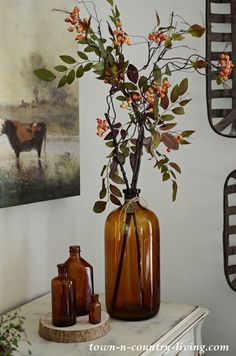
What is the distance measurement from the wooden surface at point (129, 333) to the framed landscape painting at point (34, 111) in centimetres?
32

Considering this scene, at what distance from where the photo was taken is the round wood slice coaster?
4.26 ft

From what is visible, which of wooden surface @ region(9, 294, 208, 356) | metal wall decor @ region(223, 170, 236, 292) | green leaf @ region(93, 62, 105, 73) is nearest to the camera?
wooden surface @ region(9, 294, 208, 356)

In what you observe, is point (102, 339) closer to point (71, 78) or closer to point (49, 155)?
point (49, 155)

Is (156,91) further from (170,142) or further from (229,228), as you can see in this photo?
(229,228)

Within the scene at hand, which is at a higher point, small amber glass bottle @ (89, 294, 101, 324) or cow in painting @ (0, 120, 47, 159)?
cow in painting @ (0, 120, 47, 159)

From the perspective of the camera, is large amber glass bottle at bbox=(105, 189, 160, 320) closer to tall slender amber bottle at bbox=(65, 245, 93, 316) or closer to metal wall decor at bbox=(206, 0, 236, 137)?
tall slender amber bottle at bbox=(65, 245, 93, 316)

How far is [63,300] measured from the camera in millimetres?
1342

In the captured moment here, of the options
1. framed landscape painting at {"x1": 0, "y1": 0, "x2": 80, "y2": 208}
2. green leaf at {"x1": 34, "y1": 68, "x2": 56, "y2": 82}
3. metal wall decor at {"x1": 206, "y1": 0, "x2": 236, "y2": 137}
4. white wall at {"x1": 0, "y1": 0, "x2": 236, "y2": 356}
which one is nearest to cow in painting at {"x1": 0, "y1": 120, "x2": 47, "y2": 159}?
framed landscape painting at {"x1": 0, "y1": 0, "x2": 80, "y2": 208}

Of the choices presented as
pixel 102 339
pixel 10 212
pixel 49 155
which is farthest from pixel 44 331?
pixel 49 155

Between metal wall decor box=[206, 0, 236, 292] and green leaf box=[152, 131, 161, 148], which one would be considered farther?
metal wall decor box=[206, 0, 236, 292]

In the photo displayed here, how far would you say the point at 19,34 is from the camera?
149cm

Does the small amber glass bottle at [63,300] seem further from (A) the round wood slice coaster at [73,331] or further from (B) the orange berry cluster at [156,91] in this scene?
(B) the orange berry cluster at [156,91]

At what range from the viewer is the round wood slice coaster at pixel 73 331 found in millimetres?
1299

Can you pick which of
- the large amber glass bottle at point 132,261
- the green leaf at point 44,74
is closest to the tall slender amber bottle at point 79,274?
the large amber glass bottle at point 132,261
